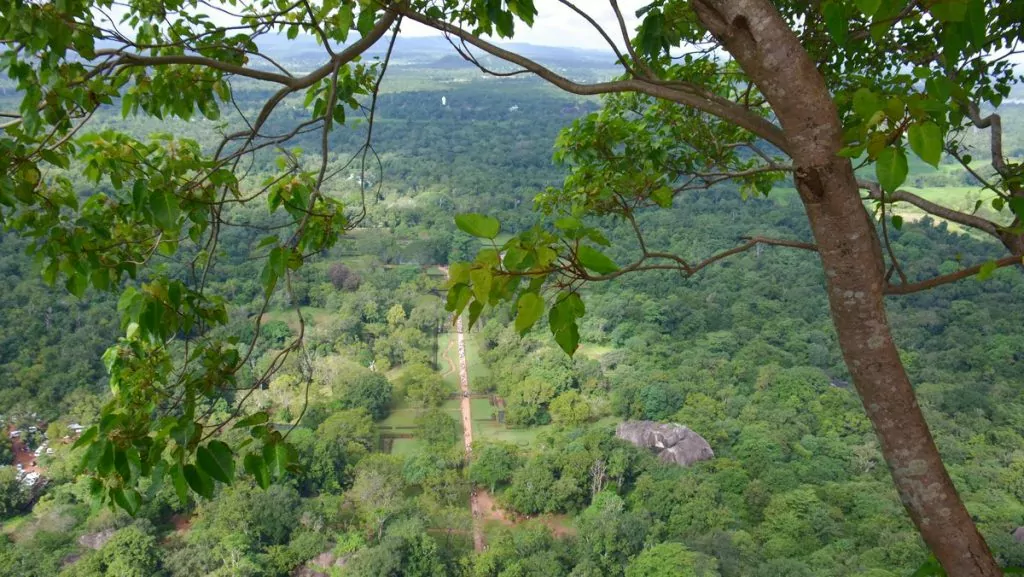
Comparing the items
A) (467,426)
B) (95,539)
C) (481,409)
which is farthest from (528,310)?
(481,409)

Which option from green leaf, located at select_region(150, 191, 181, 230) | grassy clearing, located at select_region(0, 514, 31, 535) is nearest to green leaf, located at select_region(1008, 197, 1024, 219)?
green leaf, located at select_region(150, 191, 181, 230)

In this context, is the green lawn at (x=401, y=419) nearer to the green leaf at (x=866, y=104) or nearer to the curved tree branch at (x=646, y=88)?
the curved tree branch at (x=646, y=88)

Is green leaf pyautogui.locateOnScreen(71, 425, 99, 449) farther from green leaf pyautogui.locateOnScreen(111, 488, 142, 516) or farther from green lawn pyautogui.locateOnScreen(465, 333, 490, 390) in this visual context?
green lawn pyautogui.locateOnScreen(465, 333, 490, 390)

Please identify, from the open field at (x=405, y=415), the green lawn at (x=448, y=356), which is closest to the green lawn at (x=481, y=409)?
the open field at (x=405, y=415)

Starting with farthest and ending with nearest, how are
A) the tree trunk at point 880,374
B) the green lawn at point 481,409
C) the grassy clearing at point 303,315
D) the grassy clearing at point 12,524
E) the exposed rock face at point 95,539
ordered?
the grassy clearing at point 303,315 < the green lawn at point 481,409 < the grassy clearing at point 12,524 < the exposed rock face at point 95,539 < the tree trunk at point 880,374

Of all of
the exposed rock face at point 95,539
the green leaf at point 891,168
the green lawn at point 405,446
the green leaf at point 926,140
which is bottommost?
the exposed rock face at point 95,539

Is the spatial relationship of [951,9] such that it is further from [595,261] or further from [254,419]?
[254,419]
